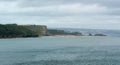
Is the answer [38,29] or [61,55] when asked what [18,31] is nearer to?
[38,29]

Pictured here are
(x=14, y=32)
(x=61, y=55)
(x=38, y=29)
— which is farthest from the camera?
(x=38, y=29)

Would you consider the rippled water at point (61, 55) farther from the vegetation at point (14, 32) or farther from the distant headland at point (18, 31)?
the distant headland at point (18, 31)

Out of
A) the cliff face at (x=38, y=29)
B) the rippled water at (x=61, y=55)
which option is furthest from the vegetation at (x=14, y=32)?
the rippled water at (x=61, y=55)

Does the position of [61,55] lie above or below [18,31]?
above

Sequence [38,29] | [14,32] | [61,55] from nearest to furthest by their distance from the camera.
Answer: [61,55], [14,32], [38,29]

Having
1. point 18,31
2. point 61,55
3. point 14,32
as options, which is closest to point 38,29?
point 18,31

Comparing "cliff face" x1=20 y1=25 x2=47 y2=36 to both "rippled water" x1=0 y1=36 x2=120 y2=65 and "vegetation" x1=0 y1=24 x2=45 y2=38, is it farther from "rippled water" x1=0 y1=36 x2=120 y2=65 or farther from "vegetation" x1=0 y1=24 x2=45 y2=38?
"rippled water" x1=0 y1=36 x2=120 y2=65

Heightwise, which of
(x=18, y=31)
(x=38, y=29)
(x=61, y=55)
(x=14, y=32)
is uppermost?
(x=61, y=55)

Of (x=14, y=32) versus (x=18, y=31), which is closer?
(x=14, y=32)

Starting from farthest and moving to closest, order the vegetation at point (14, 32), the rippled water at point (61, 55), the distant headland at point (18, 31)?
1. the distant headland at point (18, 31)
2. the vegetation at point (14, 32)
3. the rippled water at point (61, 55)

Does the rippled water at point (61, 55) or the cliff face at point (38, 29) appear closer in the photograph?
the rippled water at point (61, 55)

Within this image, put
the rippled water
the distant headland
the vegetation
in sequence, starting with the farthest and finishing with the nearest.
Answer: the distant headland, the vegetation, the rippled water

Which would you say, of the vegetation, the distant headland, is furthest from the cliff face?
the vegetation

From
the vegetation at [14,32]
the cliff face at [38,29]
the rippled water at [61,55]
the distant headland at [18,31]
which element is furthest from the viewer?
the cliff face at [38,29]
